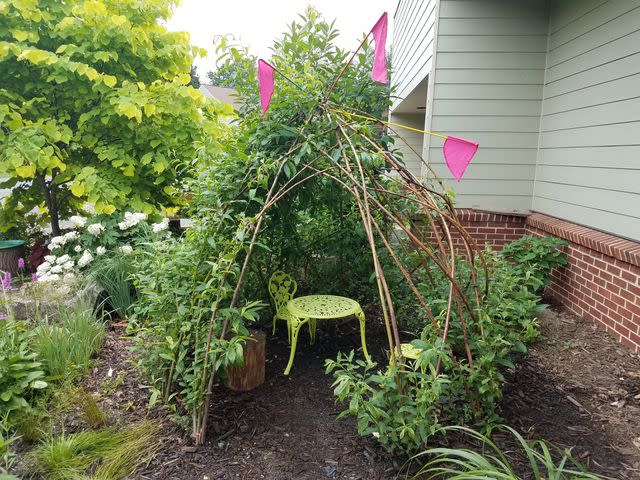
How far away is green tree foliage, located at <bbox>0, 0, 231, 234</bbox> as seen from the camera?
3.97 m

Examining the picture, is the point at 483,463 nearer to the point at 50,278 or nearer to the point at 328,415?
the point at 328,415

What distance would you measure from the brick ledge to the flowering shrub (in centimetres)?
362

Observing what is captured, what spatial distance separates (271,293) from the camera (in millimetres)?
3453

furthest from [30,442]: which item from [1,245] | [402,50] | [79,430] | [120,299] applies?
[402,50]

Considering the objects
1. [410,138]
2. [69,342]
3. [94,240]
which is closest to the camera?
[69,342]

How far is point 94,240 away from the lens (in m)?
4.25

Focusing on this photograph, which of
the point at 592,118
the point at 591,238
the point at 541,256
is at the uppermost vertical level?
the point at 592,118

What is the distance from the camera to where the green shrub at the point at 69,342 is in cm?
272

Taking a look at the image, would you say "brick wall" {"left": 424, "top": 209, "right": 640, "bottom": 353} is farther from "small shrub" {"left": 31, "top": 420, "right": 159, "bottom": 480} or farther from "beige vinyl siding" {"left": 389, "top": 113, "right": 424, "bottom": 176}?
"beige vinyl siding" {"left": 389, "top": 113, "right": 424, "bottom": 176}

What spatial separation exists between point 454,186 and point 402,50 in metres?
4.10

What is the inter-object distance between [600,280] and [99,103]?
507 centimetres

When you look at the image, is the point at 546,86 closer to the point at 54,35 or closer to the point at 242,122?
the point at 242,122

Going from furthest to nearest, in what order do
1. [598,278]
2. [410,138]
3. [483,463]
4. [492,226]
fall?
[410,138]
[492,226]
[598,278]
[483,463]

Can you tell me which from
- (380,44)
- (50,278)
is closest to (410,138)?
(380,44)
